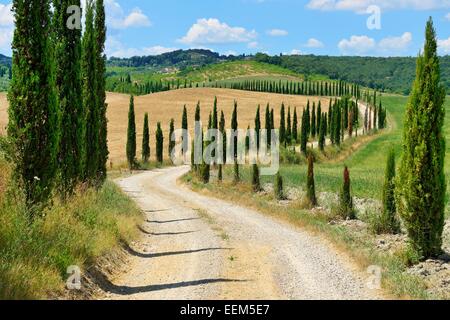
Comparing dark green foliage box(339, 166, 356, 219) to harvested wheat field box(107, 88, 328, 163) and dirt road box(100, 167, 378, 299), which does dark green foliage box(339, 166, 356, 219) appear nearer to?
dirt road box(100, 167, 378, 299)

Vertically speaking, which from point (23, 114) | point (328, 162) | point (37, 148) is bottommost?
point (328, 162)

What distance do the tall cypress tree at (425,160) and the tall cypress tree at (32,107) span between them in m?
10.7

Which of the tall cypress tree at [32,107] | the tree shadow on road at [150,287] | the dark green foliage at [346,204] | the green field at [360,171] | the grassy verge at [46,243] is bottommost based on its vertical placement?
the green field at [360,171]

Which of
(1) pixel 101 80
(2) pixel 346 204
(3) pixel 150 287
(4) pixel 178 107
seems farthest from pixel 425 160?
(4) pixel 178 107

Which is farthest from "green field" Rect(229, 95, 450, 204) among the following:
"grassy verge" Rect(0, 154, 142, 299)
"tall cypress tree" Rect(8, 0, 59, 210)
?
"tall cypress tree" Rect(8, 0, 59, 210)

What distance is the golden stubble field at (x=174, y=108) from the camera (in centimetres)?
9350

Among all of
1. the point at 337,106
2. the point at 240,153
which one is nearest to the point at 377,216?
the point at 240,153

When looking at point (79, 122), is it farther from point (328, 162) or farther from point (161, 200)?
point (328, 162)

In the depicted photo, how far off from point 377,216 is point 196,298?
46.6 feet

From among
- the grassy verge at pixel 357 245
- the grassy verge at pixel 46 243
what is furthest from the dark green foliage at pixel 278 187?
the grassy verge at pixel 46 243

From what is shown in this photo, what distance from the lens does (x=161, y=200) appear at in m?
33.3

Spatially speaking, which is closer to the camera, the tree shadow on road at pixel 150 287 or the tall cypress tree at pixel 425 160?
the tree shadow on road at pixel 150 287

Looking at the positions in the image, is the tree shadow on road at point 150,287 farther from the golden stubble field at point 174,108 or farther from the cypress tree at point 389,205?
the golden stubble field at point 174,108

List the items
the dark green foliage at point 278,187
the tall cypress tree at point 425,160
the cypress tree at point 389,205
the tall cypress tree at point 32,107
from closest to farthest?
Answer: the tall cypress tree at point 32,107 → the tall cypress tree at point 425,160 → the cypress tree at point 389,205 → the dark green foliage at point 278,187
